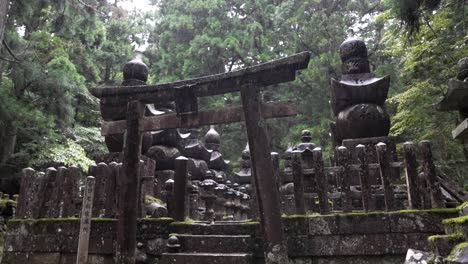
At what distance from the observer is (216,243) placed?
499 centimetres

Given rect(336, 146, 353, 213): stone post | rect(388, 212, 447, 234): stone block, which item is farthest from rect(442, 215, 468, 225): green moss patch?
rect(336, 146, 353, 213): stone post

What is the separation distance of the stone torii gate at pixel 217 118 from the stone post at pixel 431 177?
1.61 meters

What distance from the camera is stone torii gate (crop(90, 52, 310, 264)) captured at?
433 cm

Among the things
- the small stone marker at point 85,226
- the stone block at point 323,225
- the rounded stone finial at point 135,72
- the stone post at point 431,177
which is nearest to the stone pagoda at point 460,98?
the stone post at point 431,177

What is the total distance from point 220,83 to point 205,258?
2312 millimetres

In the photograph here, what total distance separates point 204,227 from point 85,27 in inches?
351

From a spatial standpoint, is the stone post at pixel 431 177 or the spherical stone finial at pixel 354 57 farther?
the spherical stone finial at pixel 354 57

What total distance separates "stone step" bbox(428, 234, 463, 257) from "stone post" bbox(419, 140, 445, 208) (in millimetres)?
1035

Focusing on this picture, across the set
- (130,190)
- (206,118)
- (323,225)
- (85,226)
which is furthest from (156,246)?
(323,225)

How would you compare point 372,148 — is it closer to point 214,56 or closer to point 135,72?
point 135,72

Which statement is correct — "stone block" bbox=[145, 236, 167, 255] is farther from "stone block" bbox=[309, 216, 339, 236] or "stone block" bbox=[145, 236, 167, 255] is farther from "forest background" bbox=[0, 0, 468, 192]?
"forest background" bbox=[0, 0, 468, 192]

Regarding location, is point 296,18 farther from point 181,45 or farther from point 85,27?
point 85,27

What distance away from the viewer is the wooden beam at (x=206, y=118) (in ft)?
15.1

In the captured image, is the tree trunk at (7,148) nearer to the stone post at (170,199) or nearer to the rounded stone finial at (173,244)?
the stone post at (170,199)
